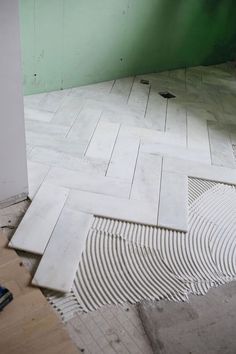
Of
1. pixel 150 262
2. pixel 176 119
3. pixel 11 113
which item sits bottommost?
pixel 150 262

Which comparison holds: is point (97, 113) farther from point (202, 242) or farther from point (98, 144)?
point (202, 242)

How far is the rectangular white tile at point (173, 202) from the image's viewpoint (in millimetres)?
1524

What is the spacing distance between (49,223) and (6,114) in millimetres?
454

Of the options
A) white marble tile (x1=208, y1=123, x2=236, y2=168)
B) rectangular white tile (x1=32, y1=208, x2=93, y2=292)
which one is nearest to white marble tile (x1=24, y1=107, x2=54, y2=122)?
rectangular white tile (x1=32, y1=208, x2=93, y2=292)

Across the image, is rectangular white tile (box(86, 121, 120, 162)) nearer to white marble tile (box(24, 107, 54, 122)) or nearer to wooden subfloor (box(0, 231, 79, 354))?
white marble tile (box(24, 107, 54, 122))

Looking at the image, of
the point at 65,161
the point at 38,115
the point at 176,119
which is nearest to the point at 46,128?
the point at 38,115

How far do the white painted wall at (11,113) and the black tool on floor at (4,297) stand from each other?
46 centimetres

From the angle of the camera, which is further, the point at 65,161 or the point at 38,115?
the point at 38,115

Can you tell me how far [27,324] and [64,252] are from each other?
0.30 metres

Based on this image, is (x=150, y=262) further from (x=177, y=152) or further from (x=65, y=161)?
(x=177, y=152)

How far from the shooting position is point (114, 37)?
8.13ft

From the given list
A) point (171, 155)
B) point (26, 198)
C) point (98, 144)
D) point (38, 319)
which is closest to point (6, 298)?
point (38, 319)

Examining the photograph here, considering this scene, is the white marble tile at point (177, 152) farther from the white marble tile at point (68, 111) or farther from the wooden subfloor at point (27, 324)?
the wooden subfloor at point (27, 324)

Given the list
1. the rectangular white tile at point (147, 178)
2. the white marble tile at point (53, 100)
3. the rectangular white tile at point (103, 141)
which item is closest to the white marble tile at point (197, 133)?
the rectangular white tile at point (147, 178)
